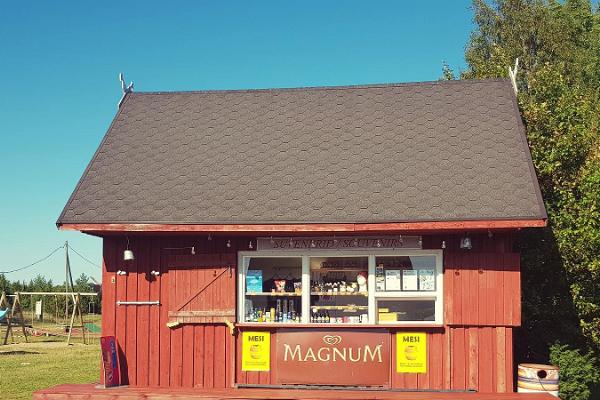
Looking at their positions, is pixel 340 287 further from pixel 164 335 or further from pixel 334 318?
pixel 164 335

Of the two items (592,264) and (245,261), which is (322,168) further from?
(592,264)

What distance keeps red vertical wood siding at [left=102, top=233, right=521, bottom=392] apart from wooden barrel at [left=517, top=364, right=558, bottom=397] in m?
0.24

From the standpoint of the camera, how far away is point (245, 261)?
1206 centimetres

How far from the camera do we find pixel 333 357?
11695 mm

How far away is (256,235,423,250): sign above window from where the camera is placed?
459 inches

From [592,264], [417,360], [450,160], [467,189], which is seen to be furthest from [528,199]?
[592,264]

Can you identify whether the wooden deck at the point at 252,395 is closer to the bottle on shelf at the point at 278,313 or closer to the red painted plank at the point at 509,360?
the red painted plank at the point at 509,360

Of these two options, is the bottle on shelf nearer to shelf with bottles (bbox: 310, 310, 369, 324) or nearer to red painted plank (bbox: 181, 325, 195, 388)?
shelf with bottles (bbox: 310, 310, 369, 324)

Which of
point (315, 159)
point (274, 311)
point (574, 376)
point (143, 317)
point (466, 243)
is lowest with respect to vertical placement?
point (574, 376)

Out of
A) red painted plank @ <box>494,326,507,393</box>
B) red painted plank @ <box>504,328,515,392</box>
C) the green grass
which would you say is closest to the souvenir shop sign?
the green grass

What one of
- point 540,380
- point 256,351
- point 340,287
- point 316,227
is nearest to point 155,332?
point 256,351

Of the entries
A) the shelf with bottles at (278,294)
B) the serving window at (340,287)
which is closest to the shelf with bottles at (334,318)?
the serving window at (340,287)

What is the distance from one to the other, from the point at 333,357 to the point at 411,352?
1.12 meters

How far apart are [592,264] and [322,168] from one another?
17.9ft
